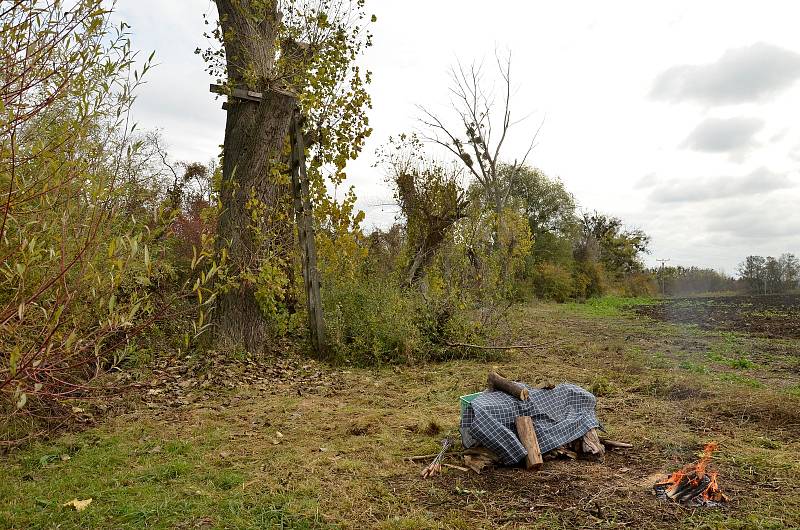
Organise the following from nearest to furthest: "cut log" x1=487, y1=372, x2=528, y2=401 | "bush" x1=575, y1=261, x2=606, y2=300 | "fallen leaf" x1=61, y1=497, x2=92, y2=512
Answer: "fallen leaf" x1=61, y1=497, x2=92, y2=512 → "cut log" x1=487, y1=372, x2=528, y2=401 → "bush" x1=575, y1=261, x2=606, y2=300

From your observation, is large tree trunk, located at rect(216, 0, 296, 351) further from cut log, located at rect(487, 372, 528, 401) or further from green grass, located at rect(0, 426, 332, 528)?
cut log, located at rect(487, 372, 528, 401)

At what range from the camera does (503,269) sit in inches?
480

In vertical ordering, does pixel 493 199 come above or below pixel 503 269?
above

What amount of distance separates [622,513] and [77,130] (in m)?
3.53

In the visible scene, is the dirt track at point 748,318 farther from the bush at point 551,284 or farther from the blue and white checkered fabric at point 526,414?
the blue and white checkered fabric at point 526,414

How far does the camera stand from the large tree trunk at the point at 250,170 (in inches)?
314

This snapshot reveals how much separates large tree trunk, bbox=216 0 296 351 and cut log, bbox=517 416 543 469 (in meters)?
4.71

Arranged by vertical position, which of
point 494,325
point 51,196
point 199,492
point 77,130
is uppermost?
point 77,130

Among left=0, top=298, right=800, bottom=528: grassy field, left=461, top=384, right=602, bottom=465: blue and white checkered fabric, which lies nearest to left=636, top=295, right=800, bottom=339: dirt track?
left=0, top=298, right=800, bottom=528: grassy field

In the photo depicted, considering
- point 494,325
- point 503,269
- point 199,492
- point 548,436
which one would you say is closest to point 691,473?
point 548,436

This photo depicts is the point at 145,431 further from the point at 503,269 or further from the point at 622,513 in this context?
the point at 503,269

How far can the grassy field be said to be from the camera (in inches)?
131

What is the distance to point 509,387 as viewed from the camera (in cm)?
464

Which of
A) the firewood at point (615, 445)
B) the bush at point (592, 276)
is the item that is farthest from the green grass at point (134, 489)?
the bush at point (592, 276)
